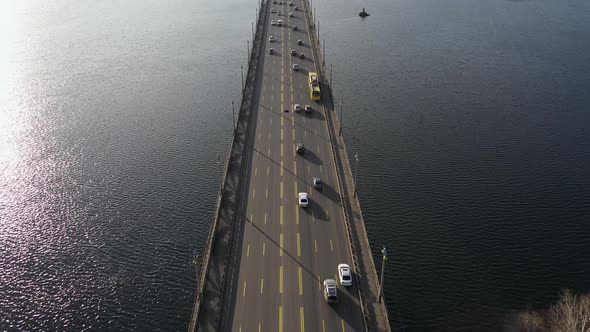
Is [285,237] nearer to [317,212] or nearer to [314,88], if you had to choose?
[317,212]

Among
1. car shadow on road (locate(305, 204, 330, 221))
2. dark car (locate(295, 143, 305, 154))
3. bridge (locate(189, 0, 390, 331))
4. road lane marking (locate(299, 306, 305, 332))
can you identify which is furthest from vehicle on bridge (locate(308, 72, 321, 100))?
road lane marking (locate(299, 306, 305, 332))

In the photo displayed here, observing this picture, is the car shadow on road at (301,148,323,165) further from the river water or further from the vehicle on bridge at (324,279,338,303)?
the vehicle on bridge at (324,279,338,303)

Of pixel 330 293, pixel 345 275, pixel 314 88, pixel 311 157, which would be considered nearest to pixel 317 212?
pixel 345 275

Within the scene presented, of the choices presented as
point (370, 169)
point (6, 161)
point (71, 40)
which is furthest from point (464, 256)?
point (71, 40)

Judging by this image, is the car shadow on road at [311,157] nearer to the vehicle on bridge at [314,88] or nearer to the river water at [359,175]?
the river water at [359,175]

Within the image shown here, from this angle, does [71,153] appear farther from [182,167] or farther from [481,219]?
[481,219]

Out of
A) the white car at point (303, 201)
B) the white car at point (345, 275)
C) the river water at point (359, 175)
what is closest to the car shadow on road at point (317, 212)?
the white car at point (303, 201)
